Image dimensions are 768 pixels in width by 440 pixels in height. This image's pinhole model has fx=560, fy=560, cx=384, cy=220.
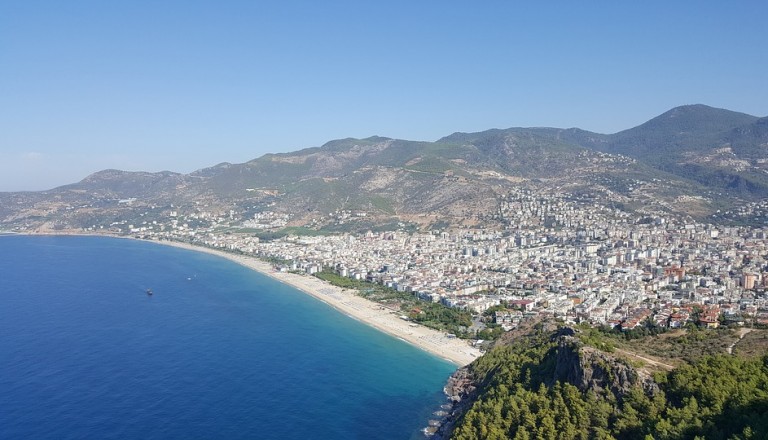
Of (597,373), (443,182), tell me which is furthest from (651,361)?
(443,182)

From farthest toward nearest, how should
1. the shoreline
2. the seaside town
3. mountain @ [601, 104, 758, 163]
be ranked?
mountain @ [601, 104, 758, 163] < the seaside town < the shoreline

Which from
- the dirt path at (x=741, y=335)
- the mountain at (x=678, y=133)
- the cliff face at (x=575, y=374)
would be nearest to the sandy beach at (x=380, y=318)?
the cliff face at (x=575, y=374)

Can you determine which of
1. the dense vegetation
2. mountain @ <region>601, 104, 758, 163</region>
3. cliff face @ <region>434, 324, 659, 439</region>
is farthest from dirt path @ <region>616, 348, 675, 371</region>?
mountain @ <region>601, 104, 758, 163</region>

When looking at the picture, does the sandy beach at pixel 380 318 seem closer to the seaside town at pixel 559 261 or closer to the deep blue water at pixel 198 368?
the deep blue water at pixel 198 368

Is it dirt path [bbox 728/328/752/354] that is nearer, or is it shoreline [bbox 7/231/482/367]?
dirt path [bbox 728/328/752/354]

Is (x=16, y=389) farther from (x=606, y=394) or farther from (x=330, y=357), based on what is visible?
(x=606, y=394)

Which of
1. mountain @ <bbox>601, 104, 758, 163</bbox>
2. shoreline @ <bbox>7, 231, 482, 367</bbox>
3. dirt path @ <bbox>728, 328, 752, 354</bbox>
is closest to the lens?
dirt path @ <bbox>728, 328, 752, 354</bbox>

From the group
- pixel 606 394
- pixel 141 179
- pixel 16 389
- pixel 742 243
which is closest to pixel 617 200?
pixel 742 243

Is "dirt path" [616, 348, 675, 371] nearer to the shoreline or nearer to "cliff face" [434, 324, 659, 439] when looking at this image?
"cliff face" [434, 324, 659, 439]
